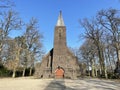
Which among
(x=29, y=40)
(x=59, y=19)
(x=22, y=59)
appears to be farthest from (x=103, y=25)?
(x=22, y=59)

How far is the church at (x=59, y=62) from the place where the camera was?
36438mm

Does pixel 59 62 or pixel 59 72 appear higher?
pixel 59 62

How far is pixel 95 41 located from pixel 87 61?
15.1 meters

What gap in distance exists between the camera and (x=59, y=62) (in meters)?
36.9

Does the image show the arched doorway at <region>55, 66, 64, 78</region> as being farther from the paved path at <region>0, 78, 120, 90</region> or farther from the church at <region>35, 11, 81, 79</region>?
the paved path at <region>0, 78, 120, 90</region>

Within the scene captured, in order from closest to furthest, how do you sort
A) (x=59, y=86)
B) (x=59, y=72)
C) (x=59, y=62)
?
(x=59, y=86) → (x=59, y=72) → (x=59, y=62)

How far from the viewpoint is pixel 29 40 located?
39281 millimetres

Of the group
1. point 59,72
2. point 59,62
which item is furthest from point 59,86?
point 59,62

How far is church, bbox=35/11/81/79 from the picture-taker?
36.4m

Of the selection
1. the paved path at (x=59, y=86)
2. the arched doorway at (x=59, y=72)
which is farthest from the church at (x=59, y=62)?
the paved path at (x=59, y=86)

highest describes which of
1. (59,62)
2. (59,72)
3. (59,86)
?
(59,62)

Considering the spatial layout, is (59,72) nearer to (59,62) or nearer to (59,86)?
(59,62)

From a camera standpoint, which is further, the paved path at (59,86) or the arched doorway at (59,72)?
the arched doorway at (59,72)

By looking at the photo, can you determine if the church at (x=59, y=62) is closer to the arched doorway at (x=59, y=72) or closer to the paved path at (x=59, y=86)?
the arched doorway at (x=59, y=72)
